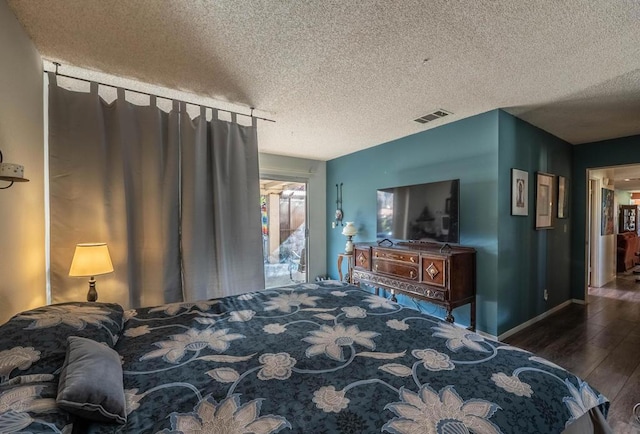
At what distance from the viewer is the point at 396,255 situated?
3.26 meters

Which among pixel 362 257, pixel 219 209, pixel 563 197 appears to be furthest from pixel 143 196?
pixel 563 197

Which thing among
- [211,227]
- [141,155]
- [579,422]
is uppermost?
[141,155]

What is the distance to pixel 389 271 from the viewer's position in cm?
336

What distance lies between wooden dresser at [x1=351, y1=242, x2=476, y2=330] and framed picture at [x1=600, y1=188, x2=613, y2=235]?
14.0 feet

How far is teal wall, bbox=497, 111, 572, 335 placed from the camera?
2979 mm

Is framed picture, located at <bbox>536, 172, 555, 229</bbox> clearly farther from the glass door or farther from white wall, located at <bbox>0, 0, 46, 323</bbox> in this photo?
white wall, located at <bbox>0, 0, 46, 323</bbox>

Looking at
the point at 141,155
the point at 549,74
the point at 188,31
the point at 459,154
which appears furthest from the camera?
the point at 459,154

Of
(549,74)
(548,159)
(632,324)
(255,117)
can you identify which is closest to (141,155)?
(255,117)

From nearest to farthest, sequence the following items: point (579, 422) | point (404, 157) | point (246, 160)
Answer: point (579, 422), point (246, 160), point (404, 157)

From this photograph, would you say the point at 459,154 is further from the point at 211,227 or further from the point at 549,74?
the point at 211,227

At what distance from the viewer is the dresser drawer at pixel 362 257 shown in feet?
12.1

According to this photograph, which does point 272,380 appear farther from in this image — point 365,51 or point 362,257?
point 362,257

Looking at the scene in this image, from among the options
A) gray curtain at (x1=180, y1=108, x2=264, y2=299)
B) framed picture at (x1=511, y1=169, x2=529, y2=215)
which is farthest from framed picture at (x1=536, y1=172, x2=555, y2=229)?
gray curtain at (x1=180, y1=108, x2=264, y2=299)

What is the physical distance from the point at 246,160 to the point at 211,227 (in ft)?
2.69
